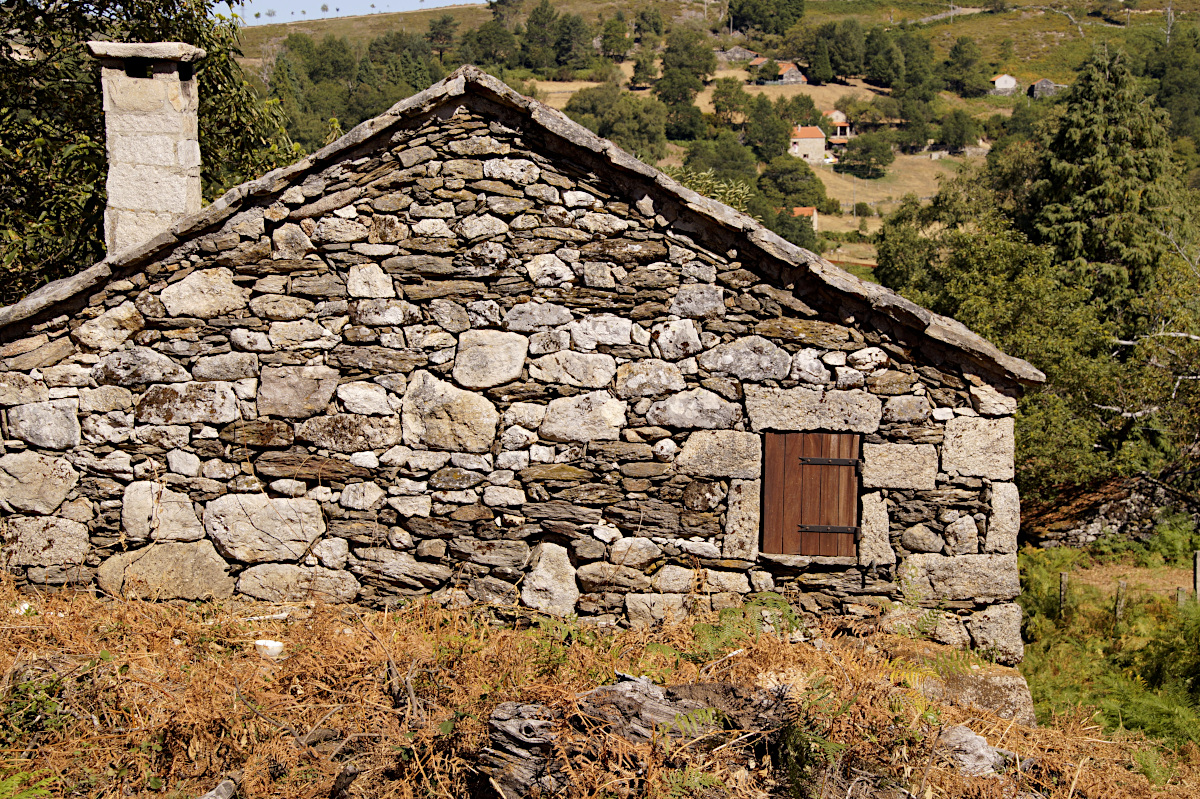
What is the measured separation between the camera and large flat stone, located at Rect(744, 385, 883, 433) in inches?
228

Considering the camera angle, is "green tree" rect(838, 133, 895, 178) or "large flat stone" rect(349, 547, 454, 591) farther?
"green tree" rect(838, 133, 895, 178)

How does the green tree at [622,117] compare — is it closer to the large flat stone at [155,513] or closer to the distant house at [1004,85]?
the distant house at [1004,85]

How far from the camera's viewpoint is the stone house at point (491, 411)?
5793mm

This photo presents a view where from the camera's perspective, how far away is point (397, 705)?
480 cm

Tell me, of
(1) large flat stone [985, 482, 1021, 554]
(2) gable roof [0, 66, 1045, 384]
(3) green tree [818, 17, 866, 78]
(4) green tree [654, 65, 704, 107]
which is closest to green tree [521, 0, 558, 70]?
(4) green tree [654, 65, 704, 107]

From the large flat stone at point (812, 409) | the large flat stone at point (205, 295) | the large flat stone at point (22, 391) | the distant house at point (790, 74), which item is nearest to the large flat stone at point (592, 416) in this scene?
the large flat stone at point (812, 409)

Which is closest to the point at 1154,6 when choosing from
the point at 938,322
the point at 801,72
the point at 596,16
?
the point at 801,72

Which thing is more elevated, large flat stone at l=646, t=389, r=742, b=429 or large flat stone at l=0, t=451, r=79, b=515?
large flat stone at l=646, t=389, r=742, b=429

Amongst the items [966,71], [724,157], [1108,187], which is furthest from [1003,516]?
[966,71]

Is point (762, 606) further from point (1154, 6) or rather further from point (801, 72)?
point (1154, 6)

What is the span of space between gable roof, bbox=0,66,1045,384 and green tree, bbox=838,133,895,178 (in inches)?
3789

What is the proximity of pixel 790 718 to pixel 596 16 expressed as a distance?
6391 inches

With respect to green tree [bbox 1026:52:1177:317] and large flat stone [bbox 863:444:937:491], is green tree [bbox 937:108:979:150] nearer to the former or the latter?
green tree [bbox 1026:52:1177:317]

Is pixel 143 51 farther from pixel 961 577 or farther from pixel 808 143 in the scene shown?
pixel 808 143
